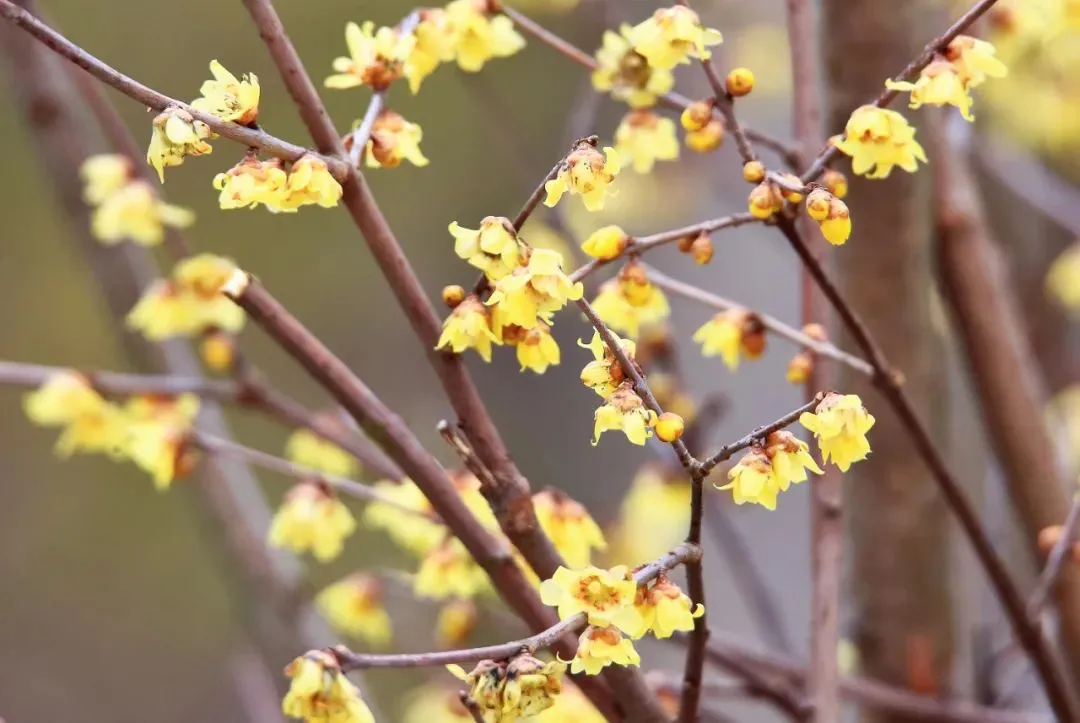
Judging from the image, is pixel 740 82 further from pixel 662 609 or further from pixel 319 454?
pixel 319 454

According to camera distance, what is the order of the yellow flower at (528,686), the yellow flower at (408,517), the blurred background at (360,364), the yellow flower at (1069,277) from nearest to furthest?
the yellow flower at (528,686) < the yellow flower at (408,517) < the yellow flower at (1069,277) < the blurred background at (360,364)

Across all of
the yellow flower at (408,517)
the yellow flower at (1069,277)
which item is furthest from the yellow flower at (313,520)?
the yellow flower at (1069,277)

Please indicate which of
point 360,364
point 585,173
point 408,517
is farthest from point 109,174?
point 360,364

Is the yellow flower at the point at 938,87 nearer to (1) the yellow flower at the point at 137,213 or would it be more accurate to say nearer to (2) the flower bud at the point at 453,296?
(2) the flower bud at the point at 453,296

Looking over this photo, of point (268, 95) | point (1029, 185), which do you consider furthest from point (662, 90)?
point (1029, 185)

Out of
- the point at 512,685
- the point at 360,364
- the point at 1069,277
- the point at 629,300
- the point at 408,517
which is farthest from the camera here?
the point at 360,364
